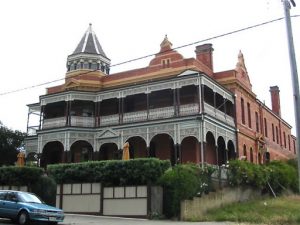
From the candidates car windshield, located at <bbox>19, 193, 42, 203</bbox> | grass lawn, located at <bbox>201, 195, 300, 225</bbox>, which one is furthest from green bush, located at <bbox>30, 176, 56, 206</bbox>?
grass lawn, located at <bbox>201, 195, 300, 225</bbox>

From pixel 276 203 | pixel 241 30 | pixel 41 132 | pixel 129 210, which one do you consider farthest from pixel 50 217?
pixel 41 132

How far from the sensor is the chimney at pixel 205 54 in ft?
127

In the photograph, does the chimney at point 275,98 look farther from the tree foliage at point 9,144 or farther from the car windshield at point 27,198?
the car windshield at point 27,198

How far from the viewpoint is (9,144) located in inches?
1567

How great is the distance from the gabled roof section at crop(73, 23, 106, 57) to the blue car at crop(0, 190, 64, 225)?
89.9 feet

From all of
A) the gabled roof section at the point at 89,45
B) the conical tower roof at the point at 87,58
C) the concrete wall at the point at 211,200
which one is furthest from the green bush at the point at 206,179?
the gabled roof section at the point at 89,45

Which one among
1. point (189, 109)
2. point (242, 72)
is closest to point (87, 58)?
point (242, 72)

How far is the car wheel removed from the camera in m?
16.9

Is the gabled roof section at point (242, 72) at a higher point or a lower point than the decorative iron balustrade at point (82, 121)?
higher

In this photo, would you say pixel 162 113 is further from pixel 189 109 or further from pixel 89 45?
pixel 89 45

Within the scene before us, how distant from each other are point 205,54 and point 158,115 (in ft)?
31.9

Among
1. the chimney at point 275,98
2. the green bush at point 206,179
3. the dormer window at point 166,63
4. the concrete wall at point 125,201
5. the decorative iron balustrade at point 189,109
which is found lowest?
the concrete wall at point 125,201

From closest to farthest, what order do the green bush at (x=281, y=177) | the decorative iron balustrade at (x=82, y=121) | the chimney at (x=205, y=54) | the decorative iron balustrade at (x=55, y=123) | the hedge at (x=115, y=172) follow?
the hedge at (x=115, y=172), the green bush at (x=281, y=177), the decorative iron balustrade at (x=82, y=121), the decorative iron balustrade at (x=55, y=123), the chimney at (x=205, y=54)

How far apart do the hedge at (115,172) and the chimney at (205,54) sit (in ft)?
59.6
